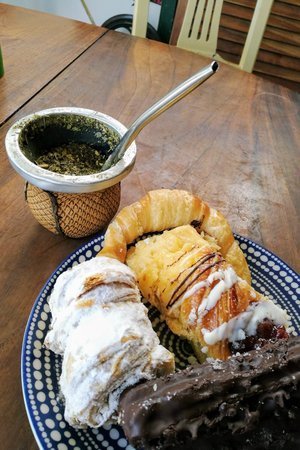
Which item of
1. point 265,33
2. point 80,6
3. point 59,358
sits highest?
point 59,358

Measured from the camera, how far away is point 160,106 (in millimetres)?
833

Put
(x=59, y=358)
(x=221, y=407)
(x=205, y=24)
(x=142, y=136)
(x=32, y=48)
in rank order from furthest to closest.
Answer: (x=205, y=24)
(x=32, y=48)
(x=142, y=136)
(x=59, y=358)
(x=221, y=407)

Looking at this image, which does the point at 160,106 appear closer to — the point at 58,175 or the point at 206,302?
the point at 58,175

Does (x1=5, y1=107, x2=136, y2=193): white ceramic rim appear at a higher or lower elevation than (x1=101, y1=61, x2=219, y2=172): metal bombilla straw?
lower

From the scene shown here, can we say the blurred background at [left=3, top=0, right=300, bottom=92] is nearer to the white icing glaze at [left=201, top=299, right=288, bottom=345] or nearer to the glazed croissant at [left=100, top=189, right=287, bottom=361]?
the glazed croissant at [left=100, top=189, right=287, bottom=361]

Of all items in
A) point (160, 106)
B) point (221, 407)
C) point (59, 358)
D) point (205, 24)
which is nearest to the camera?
point (221, 407)

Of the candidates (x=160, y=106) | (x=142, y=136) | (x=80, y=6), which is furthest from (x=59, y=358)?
(x=80, y=6)

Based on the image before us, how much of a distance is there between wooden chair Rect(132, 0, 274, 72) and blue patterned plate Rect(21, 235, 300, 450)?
1314 mm

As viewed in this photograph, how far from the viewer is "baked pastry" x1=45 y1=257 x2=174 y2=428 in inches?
23.5

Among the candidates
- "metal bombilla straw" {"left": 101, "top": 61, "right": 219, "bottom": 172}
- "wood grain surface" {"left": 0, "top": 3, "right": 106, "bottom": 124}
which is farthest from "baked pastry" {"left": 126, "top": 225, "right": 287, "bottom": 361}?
"wood grain surface" {"left": 0, "top": 3, "right": 106, "bottom": 124}

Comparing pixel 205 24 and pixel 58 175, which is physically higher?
pixel 58 175

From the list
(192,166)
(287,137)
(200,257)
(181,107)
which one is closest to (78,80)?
(181,107)

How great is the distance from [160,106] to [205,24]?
1.34 metres

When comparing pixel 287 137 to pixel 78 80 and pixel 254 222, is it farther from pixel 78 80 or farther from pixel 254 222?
pixel 78 80
